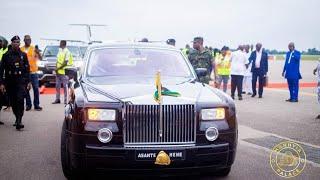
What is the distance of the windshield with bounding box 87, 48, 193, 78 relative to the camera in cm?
670

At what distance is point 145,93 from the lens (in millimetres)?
5457

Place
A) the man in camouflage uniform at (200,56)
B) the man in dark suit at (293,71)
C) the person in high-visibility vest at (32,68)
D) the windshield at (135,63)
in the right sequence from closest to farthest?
the windshield at (135,63), the man in camouflage uniform at (200,56), the person in high-visibility vest at (32,68), the man in dark suit at (293,71)

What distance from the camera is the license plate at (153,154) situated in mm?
5016

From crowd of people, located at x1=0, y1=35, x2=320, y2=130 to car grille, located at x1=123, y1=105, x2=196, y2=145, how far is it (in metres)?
2.91

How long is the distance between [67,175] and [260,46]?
13.1m

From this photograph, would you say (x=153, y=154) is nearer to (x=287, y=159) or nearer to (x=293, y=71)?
(x=287, y=159)

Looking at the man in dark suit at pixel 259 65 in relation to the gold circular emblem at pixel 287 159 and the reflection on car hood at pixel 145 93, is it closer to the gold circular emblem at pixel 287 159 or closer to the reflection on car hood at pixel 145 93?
the gold circular emblem at pixel 287 159

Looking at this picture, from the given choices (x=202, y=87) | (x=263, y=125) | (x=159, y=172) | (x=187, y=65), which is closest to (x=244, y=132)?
(x=263, y=125)

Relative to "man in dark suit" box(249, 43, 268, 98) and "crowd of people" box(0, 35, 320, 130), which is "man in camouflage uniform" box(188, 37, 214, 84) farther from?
"man in dark suit" box(249, 43, 268, 98)

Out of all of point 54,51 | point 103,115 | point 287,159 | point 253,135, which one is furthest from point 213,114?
point 54,51

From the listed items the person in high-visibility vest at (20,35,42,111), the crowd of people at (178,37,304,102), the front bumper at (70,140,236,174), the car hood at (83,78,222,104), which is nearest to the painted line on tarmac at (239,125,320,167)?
the car hood at (83,78,222,104)

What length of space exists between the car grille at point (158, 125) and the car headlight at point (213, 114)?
0.50ft

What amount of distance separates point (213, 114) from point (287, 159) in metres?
2.37

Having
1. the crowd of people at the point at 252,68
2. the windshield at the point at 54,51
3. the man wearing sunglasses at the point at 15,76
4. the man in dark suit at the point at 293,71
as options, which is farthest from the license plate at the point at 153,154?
the windshield at the point at 54,51
